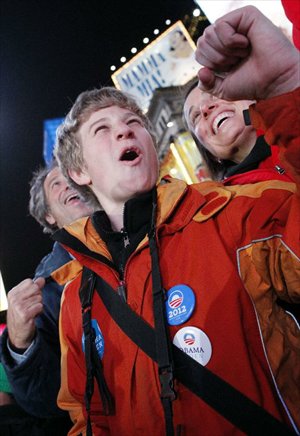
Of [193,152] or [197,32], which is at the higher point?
[197,32]

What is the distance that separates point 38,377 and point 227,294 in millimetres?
2114

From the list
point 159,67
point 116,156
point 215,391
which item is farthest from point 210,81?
point 159,67

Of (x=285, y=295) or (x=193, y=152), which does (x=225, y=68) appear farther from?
(x=193, y=152)

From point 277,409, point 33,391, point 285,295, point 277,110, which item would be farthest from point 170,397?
point 33,391

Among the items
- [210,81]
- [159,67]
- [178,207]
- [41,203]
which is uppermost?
[159,67]

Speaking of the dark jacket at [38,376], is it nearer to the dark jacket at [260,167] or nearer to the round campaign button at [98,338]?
the round campaign button at [98,338]

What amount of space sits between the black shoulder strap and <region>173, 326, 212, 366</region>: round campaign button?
31 mm

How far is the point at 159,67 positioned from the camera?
19844 millimetres

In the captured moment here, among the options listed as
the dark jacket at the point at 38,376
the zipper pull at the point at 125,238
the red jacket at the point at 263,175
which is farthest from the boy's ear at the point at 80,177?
the red jacket at the point at 263,175

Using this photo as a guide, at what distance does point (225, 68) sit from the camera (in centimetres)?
147

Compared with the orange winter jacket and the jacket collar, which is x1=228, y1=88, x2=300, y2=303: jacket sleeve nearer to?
the orange winter jacket

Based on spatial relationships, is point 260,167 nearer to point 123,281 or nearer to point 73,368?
point 123,281

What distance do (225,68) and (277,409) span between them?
1.47 metres

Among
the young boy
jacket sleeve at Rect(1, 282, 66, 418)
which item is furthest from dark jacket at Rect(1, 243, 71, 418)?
the young boy
